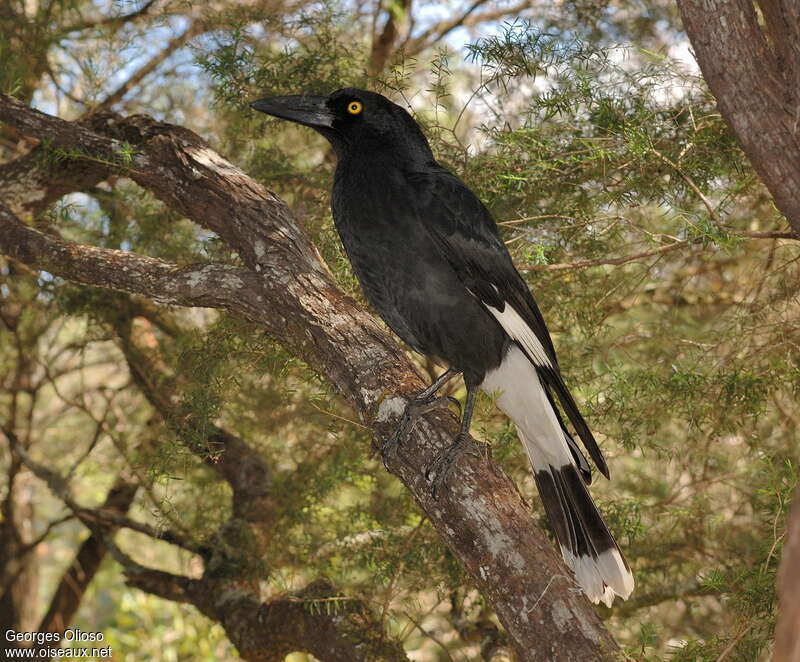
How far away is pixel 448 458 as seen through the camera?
75.0 inches

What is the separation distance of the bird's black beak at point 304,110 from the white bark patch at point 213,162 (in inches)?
8.5

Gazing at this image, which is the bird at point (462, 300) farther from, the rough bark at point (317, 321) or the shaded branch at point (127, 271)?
the shaded branch at point (127, 271)

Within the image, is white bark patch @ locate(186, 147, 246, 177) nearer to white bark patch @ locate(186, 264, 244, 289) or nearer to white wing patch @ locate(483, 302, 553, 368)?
white bark patch @ locate(186, 264, 244, 289)

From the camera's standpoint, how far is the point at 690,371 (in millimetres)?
2225

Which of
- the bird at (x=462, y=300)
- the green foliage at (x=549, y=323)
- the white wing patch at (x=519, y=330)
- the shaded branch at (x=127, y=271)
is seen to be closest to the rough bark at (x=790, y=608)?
the green foliage at (x=549, y=323)

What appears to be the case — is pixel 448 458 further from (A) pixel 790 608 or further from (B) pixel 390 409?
(A) pixel 790 608

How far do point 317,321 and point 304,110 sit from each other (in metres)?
0.71

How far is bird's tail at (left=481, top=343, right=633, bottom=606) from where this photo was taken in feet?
6.45

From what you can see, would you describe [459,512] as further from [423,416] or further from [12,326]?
[12,326]

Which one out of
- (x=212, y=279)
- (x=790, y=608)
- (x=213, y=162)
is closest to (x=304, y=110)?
(x=213, y=162)

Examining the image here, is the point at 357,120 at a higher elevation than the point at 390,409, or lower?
higher

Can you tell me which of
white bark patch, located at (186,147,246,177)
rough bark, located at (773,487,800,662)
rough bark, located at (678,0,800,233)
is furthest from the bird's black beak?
rough bark, located at (773,487,800,662)

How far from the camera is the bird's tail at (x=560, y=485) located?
1.97 m

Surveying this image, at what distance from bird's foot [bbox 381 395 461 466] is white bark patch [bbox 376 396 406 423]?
0.02 meters
